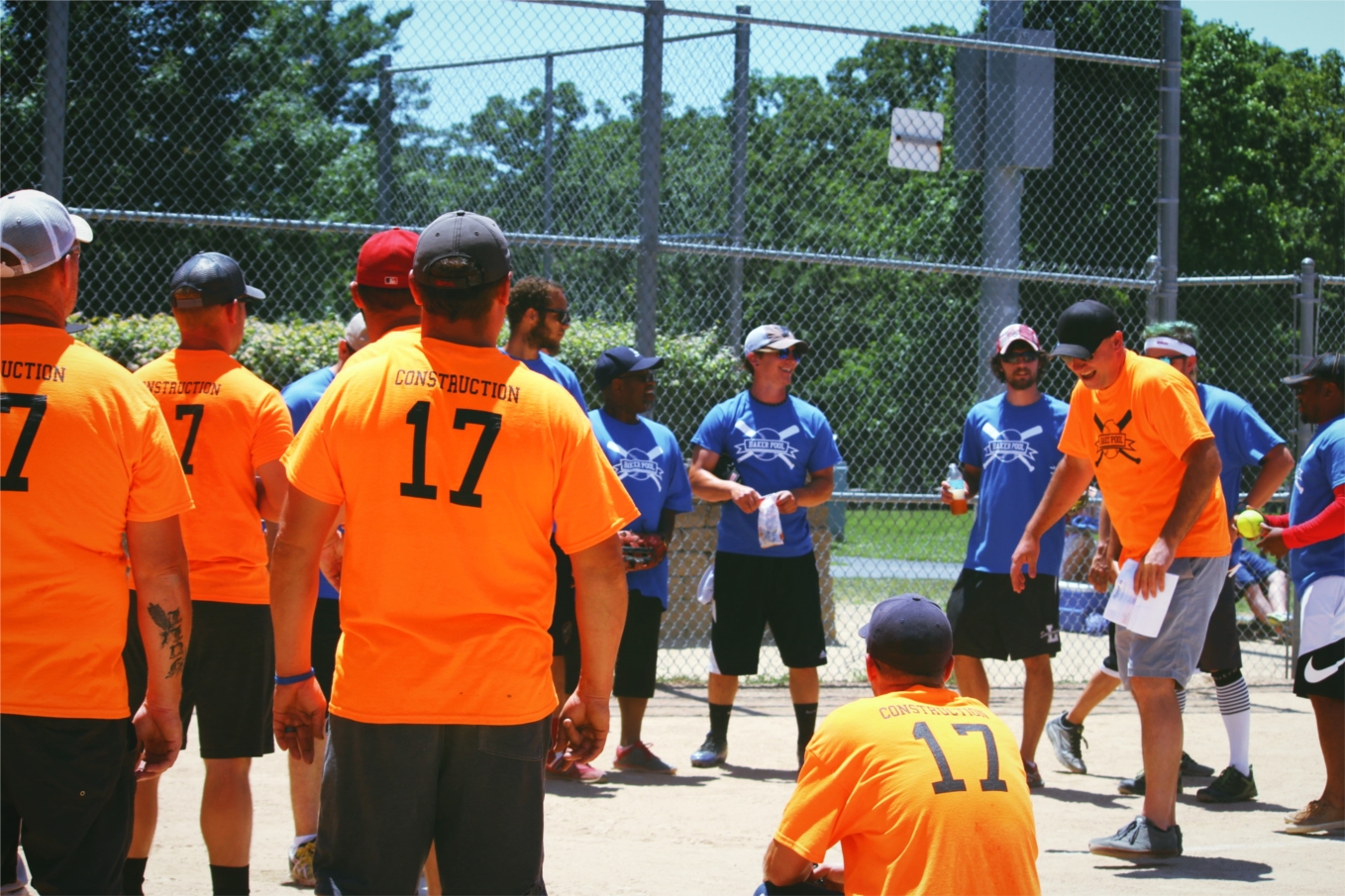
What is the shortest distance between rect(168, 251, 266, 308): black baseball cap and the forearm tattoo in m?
1.39

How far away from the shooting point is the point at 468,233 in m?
2.87

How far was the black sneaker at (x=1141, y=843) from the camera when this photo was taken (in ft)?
16.2

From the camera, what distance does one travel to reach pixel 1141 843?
4.95 meters

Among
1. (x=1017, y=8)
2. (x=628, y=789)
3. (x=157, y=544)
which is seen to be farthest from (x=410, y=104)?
(x=157, y=544)

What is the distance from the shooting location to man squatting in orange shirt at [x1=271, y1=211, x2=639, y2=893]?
107 inches

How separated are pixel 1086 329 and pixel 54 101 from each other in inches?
214

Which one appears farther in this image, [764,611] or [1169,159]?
[1169,159]

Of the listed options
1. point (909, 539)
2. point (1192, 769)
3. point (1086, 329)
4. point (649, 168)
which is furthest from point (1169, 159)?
point (909, 539)

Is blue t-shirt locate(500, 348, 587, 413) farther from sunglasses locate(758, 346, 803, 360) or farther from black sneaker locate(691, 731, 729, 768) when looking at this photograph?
black sneaker locate(691, 731, 729, 768)

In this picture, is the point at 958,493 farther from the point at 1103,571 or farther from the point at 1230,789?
the point at 1230,789

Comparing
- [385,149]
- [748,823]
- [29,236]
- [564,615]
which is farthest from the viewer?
[385,149]

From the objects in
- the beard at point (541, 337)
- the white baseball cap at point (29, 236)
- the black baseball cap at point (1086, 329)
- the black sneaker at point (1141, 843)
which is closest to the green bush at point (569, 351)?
the beard at point (541, 337)

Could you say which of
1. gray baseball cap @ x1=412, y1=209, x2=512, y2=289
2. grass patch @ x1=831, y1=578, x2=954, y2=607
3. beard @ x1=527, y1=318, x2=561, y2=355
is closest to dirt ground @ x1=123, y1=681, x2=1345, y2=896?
beard @ x1=527, y1=318, x2=561, y2=355

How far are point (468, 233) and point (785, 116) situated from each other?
54.4 ft
